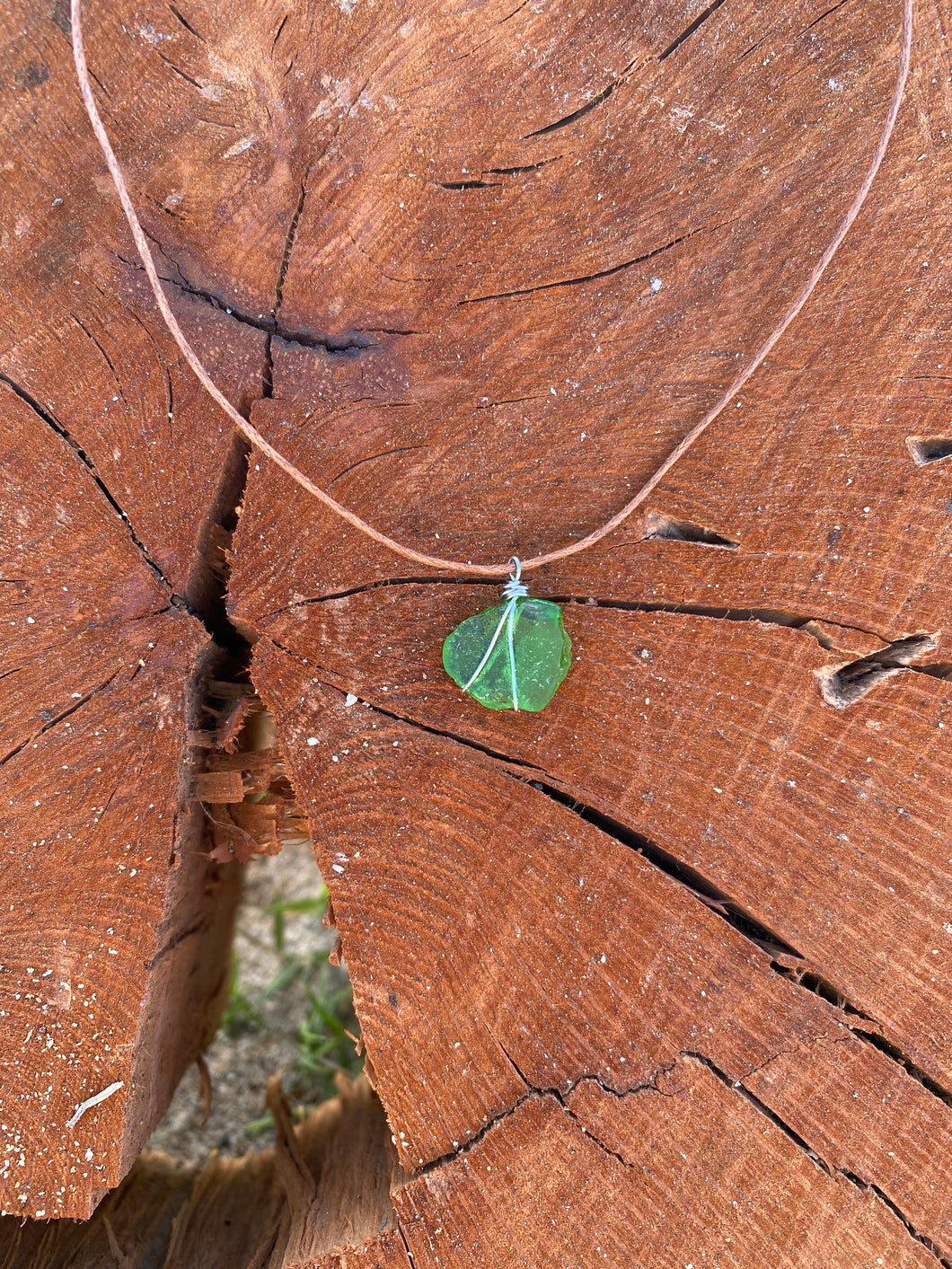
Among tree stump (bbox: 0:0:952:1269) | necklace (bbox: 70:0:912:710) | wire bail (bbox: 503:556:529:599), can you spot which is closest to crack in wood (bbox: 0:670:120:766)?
tree stump (bbox: 0:0:952:1269)

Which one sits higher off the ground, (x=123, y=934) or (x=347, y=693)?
(x=347, y=693)

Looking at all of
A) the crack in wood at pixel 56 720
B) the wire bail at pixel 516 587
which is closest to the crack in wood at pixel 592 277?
the wire bail at pixel 516 587

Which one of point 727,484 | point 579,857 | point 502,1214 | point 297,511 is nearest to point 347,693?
point 297,511

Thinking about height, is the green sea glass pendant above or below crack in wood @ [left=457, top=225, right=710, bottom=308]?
below

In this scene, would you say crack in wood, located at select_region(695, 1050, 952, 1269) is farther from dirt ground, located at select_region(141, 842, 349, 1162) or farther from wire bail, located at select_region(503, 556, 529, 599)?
dirt ground, located at select_region(141, 842, 349, 1162)

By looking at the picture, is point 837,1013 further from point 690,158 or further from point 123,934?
point 690,158

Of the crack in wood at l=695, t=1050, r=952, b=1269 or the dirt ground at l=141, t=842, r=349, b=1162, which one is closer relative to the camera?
the crack in wood at l=695, t=1050, r=952, b=1269

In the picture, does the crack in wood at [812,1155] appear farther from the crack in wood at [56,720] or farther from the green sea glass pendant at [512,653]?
the crack in wood at [56,720]
